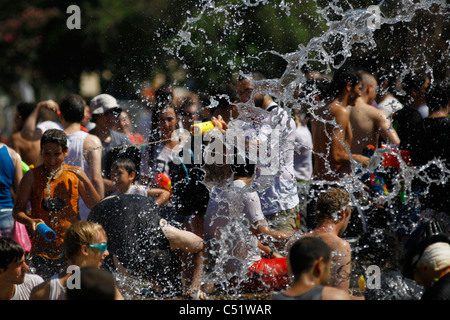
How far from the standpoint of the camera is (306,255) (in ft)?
10.4

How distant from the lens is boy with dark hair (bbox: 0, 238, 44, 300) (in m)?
3.73

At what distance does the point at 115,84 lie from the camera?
1363 centimetres

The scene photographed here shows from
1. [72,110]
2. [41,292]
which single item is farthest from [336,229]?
[72,110]

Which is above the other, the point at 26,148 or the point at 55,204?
the point at 26,148

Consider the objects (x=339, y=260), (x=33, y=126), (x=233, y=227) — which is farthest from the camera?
(x=33, y=126)

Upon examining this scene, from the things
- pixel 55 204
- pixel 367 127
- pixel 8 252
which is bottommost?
pixel 8 252

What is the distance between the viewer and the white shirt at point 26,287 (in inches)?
151

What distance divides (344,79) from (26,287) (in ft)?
11.0

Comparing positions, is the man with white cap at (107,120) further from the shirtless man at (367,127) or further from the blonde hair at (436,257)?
the blonde hair at (436,257)

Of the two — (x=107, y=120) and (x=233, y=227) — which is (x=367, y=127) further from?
(x=107, y=120)

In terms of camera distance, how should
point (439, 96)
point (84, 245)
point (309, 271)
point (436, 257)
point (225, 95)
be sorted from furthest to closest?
point (225, 95)
point (439, 96)
point (84, 245)
point (436, 257)
point (309, 271)

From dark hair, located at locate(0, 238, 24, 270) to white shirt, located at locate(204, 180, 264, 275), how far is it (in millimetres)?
1512

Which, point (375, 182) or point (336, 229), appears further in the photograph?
point (375, 182)

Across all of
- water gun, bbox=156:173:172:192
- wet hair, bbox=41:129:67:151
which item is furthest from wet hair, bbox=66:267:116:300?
water gun, bbox=156:173:172:192
